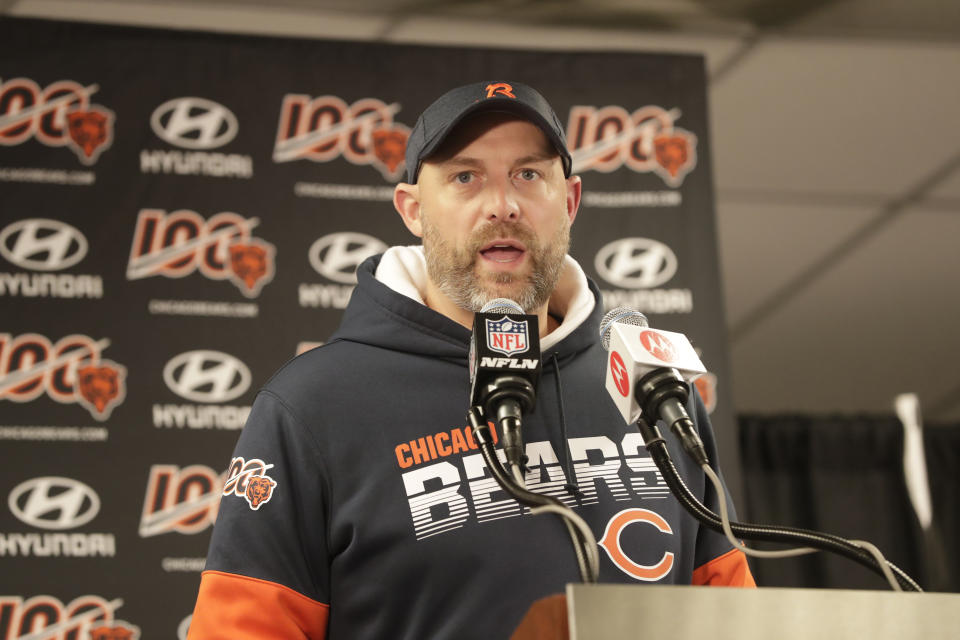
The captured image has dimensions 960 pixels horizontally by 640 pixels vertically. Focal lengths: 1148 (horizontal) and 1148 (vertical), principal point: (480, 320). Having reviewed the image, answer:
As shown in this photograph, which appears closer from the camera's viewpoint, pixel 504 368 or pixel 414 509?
pixel 504 368

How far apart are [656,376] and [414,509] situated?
39 cm

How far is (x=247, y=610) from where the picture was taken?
1255 mm

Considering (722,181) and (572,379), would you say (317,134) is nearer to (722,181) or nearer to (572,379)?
(722,181)

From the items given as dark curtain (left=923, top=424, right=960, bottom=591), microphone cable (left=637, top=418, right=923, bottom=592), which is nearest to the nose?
microphone cable (left=637, top=418, right=923, bottom=592)

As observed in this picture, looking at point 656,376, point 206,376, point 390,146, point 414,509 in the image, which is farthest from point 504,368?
point 390,146

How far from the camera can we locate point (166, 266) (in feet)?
9.02

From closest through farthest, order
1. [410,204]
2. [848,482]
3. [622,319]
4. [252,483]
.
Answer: [622,319] → [252,483] → [410,204] → [848,482]

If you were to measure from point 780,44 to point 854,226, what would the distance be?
2.99 feet

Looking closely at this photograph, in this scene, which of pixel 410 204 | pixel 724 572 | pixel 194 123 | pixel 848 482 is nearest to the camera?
pixel 724 572

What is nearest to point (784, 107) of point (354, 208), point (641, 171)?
point (641, 171)

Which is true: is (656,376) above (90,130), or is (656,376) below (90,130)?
below

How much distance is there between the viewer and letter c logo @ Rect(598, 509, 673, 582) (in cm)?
135

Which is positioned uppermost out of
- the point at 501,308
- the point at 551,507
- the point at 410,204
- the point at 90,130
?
the point at 90,130

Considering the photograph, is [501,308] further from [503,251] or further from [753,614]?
[753,614]
